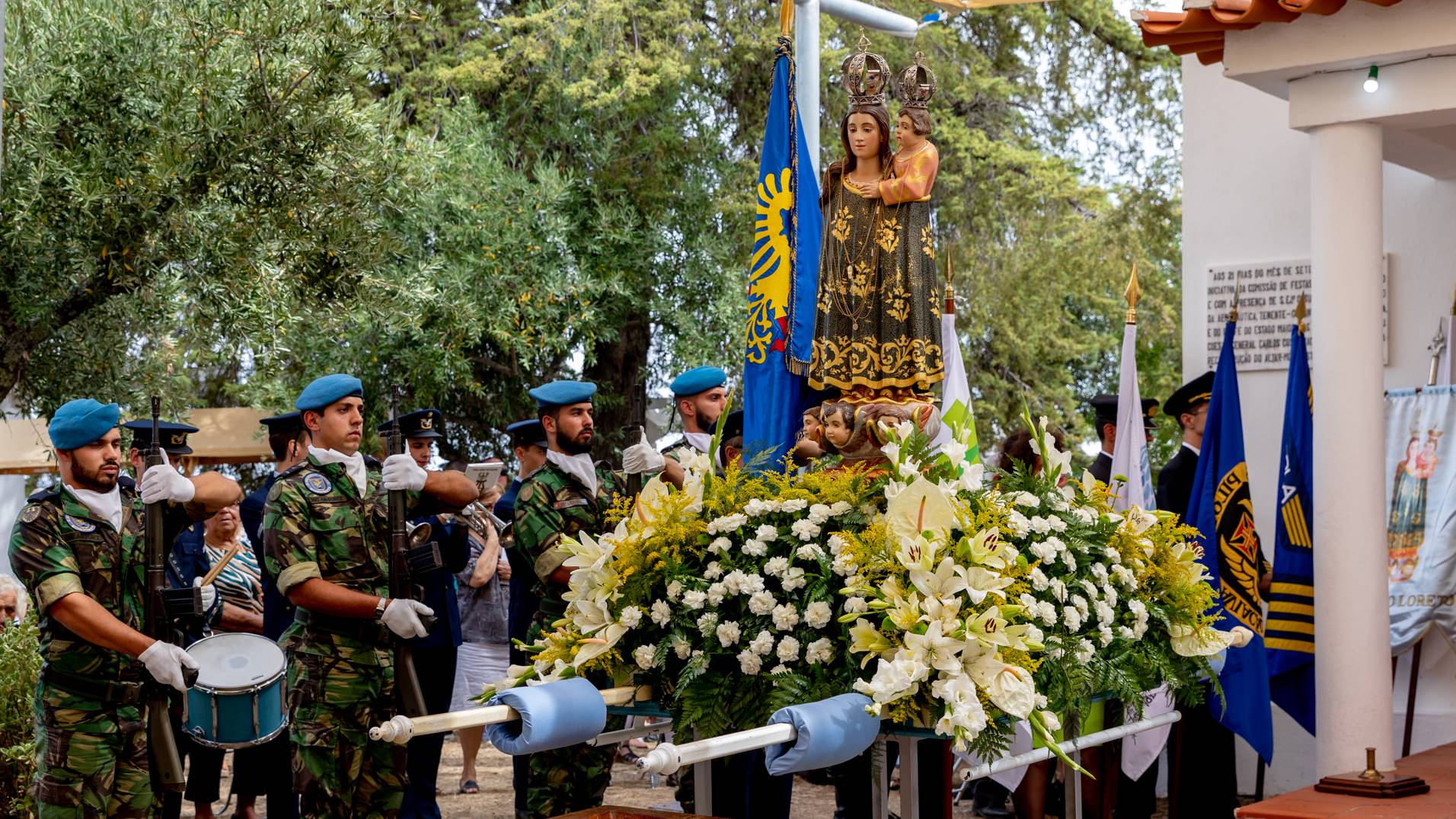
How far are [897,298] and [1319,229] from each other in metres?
2.87

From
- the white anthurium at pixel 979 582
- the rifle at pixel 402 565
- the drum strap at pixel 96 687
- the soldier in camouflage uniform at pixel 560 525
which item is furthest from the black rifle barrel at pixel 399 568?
the white anthurium at pixel 979 582

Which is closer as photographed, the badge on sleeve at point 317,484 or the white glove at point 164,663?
the white glove at point 164,663

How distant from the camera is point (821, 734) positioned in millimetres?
3807

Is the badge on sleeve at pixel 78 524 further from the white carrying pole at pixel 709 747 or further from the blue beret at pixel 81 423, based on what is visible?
the white carrying pole at pixel 709 747

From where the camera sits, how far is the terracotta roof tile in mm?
6852

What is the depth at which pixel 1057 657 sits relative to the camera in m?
4.48

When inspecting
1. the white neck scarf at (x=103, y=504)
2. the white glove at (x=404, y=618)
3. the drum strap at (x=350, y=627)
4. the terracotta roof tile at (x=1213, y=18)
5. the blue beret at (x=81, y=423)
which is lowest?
the drum strap at (x=350, y=627)

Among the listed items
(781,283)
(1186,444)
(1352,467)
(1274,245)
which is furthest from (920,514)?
(1274,245)

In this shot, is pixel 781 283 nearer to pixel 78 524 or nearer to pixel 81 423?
pixel 81 423

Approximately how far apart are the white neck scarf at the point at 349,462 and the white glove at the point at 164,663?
1056 millimetres

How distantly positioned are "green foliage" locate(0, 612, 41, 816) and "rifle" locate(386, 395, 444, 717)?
212 cm

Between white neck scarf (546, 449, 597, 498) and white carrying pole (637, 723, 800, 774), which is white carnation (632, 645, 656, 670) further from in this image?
white neck scarf (546, 449, 597, 498)

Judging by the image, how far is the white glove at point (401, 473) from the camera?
5934 mm

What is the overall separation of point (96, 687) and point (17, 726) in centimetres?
173
